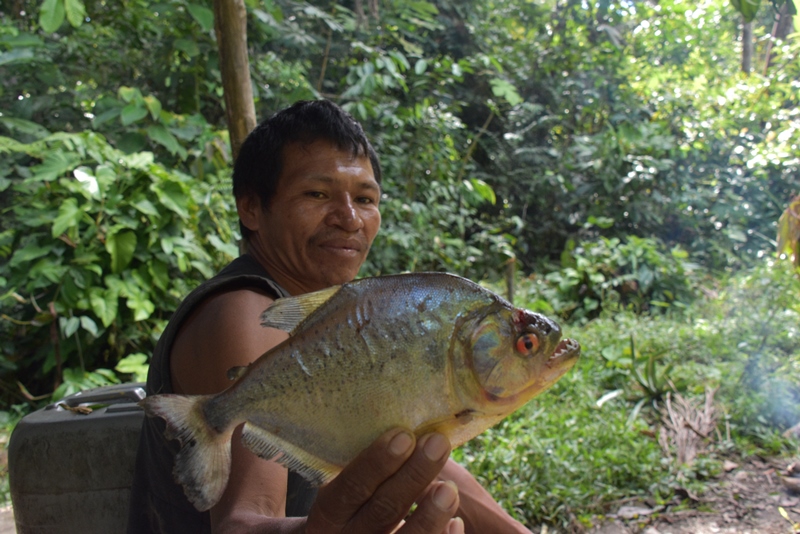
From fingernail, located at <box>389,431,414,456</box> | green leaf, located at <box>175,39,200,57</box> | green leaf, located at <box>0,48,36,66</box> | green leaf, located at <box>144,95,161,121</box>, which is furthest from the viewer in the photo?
green leaf, located at <box>175,39,200,57</box>

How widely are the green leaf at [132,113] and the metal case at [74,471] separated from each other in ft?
11.1

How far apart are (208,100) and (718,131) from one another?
686 cm

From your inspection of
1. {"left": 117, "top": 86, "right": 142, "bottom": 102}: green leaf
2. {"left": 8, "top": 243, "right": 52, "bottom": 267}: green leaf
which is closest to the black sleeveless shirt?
{"left": 8, "top": 243, "right": 52, "bottom": 267}: green leaf

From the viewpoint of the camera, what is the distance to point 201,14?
14.8ft

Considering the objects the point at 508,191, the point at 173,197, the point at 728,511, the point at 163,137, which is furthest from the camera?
the point at 508,191

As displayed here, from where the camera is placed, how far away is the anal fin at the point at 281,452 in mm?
1004

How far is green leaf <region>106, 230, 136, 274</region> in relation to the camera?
4.05 meters

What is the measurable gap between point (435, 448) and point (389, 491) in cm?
11

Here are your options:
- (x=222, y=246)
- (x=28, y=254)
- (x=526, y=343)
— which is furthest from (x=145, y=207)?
(x=526, y=343)

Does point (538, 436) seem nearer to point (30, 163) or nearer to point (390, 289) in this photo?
point (390, 289)

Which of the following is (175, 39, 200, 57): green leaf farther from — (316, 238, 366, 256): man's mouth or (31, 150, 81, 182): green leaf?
(316, 238, 366, 256): man's mouth

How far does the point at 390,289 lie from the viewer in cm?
100

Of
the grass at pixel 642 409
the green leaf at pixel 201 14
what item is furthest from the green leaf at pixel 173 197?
the grass at pixel 642 409

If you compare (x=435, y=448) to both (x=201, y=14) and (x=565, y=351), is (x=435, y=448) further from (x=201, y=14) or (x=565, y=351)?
(x=201, y=14)
